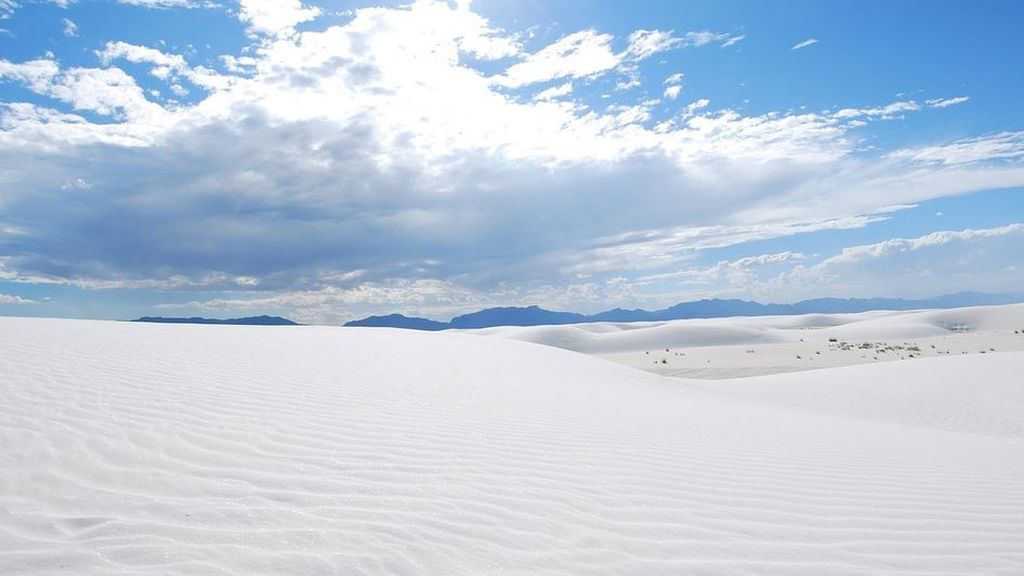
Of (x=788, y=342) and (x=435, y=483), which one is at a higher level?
(x=435, y=483)

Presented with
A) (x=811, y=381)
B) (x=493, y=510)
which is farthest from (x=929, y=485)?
(x=811, y=381)

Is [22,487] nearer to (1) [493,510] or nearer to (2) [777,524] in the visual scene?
(1) [493,510]

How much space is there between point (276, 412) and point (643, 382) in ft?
35.7

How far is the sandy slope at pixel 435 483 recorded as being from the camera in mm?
3273

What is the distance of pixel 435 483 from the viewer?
4355 millimetres

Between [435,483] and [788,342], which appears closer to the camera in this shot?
[435,483]

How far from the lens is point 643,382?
15.4 metres

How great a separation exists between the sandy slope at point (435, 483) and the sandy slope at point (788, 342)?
20.8m

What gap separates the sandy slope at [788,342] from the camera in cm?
3056

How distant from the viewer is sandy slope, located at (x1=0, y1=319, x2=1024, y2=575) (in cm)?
327

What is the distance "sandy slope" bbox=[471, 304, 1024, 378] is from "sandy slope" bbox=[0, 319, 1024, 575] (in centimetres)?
2083

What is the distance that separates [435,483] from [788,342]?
45.4 meters

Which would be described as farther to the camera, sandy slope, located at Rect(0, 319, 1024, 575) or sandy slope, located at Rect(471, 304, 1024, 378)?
sandy slope, located at Rect(471, 304, 1024, 378)

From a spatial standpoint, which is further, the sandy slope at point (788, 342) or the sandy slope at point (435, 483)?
the sandy slope at point (788, 342)
